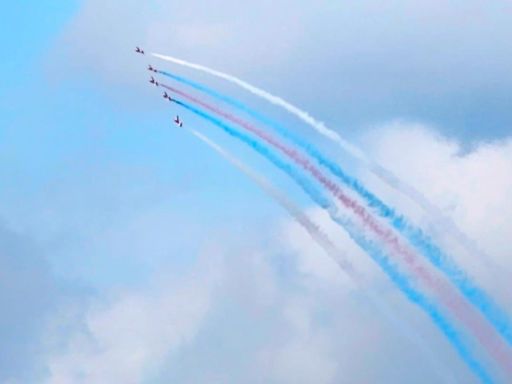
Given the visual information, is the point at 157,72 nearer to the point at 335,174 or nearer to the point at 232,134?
the point at 232,134

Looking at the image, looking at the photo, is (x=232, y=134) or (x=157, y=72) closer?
(x=232, y=134)

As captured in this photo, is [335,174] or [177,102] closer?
[335,174]

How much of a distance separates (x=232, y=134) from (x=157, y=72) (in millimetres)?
12822

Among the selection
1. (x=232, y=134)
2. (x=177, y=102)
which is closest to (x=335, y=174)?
(x=232, y=134)

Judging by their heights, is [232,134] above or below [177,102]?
below

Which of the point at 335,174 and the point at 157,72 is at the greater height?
the point at 157,72

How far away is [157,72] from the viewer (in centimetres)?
11050

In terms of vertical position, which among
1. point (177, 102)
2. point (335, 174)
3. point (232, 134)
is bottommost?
point (335, 174)

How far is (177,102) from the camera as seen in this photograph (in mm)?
107688

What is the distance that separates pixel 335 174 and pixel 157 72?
2206 centimetres

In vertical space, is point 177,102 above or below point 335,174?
above

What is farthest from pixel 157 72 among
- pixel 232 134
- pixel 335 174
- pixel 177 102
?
pixel 335 174

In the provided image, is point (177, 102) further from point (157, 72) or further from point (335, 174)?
point (335, 174)

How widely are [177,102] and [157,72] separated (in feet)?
15.1
